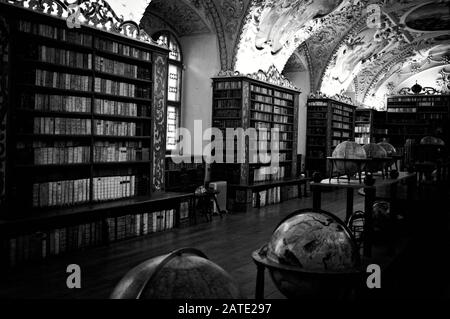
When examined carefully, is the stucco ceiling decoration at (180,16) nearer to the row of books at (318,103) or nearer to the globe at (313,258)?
the row of books at (318,103)

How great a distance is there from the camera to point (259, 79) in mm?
12188

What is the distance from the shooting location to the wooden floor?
4.93 m

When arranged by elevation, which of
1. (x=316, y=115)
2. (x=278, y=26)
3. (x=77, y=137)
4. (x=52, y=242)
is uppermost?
(x=278, y=26)

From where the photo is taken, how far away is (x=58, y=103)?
6840mm

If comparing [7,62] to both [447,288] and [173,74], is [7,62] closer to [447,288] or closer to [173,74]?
[173,74]

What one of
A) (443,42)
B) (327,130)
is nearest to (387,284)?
(327,130)

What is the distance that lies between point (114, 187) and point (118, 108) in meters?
1.38

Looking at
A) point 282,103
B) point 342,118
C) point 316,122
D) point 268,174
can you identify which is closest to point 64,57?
point 268,174

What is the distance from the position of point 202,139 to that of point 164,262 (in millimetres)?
9730

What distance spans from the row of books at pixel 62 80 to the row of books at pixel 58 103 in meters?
0.16

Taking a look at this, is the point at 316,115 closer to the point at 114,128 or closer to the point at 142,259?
the point at 114,128

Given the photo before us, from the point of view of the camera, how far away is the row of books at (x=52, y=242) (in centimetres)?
584

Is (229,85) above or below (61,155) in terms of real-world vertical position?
above

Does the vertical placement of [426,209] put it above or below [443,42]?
below
